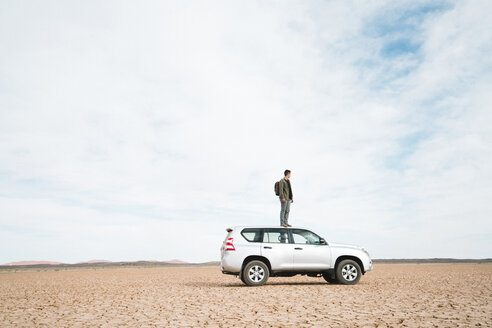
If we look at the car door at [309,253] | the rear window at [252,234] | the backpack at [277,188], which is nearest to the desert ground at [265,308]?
the car door at [309,253]

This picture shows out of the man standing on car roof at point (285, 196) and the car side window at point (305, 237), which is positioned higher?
the man standing on car roof at point (285, 196)

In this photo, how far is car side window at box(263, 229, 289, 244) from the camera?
14180 millimetres

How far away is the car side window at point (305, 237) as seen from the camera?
A: 1438cm

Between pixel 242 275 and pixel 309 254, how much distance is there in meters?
2.25

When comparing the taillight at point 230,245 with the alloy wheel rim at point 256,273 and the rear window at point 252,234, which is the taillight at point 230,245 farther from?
the alloy wheel rim at point 256,273

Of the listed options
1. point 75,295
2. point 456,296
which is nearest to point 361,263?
point 456,296

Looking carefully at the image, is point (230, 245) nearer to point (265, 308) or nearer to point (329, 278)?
point (329, 278)

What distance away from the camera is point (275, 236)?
46.8 ft

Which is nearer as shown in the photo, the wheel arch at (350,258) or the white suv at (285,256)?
the white suv at (285,256)

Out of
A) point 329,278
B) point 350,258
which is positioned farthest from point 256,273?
point 350,258

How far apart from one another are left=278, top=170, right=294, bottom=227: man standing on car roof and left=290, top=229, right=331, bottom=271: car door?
9.17ft

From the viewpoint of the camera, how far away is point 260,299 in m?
10.8

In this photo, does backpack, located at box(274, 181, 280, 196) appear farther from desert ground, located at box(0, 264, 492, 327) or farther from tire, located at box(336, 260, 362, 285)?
desert ground, located at box(0, 264, 492, 327)

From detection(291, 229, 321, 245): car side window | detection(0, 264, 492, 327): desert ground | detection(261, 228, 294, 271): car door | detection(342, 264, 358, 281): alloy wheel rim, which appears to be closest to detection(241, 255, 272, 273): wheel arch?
detection(261, 228, 294, 271): car door
